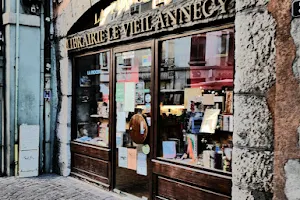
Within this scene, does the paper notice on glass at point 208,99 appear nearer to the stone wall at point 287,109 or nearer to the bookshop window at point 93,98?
the stone wall at point 287,109

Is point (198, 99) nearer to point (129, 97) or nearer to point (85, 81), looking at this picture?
point (129, 97)

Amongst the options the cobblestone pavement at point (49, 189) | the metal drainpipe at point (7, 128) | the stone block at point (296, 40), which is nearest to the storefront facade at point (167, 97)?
the cobblestone pavement at point (49, 189)

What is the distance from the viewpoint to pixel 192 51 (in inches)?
196

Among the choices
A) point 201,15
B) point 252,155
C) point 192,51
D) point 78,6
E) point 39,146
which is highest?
point 78,6

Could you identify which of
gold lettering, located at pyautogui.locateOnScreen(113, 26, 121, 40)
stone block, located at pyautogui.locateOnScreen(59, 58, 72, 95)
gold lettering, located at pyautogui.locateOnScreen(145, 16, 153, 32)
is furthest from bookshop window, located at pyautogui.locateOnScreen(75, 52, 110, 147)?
gold lettering, located at pyautogui.locateOnScreen(145, 16, 153, 32)

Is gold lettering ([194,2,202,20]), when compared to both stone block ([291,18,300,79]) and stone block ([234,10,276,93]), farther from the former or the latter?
stone block ([291,18,300,79])

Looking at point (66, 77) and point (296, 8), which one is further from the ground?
point (296, 8)

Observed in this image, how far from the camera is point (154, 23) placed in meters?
5.18

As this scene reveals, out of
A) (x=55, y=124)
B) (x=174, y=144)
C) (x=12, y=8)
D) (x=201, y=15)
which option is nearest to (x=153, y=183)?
(x=174, y=144)

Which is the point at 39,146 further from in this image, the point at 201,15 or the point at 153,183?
the point at 201,15

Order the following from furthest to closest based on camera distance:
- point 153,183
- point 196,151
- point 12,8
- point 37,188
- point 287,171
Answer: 1. point 12,8
2. point 37,188
3. point 153,183
4. point 196,151
5. point 287,171

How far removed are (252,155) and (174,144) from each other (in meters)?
1.76

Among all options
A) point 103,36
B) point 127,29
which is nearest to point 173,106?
point 127,29

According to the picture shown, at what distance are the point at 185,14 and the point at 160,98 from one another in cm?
123
